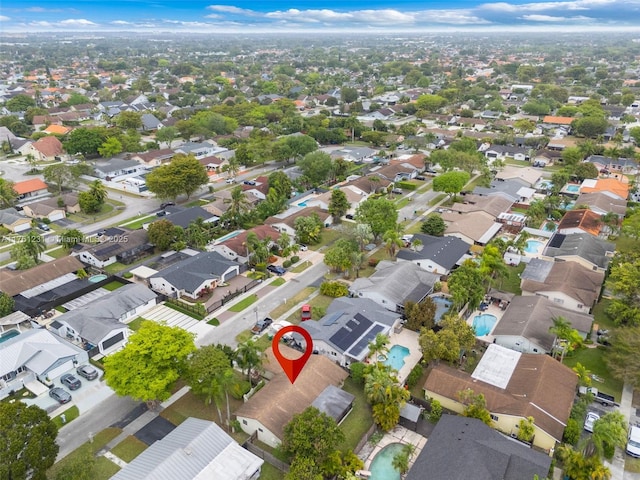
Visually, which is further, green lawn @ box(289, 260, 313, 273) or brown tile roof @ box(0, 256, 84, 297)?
green lawn @ box(289, 260, 313, 273)

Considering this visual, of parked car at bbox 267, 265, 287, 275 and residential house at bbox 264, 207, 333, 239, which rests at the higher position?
residential house at bbox 264, 207, 333, 239

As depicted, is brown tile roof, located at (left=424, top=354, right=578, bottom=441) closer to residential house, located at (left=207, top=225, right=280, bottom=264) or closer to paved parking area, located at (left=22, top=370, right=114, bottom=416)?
paved parking area, located at (left=22, top=370, right=114, bottom=416)

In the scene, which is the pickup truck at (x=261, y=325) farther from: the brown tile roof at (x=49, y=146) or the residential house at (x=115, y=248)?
the brown tile roof at (x=49, y=146)

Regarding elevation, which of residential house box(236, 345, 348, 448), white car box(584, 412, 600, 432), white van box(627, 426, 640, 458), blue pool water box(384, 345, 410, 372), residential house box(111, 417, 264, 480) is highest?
residential house box(111, 417, 264, 480)

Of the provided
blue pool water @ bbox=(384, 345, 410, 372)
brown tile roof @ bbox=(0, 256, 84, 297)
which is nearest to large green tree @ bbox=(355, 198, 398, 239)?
blue pool water @ bbox=(384, 345, 410, 372)

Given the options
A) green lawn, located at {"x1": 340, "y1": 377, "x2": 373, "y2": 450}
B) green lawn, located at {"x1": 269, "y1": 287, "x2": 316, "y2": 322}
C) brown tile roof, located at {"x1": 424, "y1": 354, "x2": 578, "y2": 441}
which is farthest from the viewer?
green lawn, located at {"x1": 269, "y1": 287, "x2": 316, "y2": 322}

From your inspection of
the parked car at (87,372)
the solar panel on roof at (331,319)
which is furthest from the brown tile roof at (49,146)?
the solar panel on roof at (331,319)

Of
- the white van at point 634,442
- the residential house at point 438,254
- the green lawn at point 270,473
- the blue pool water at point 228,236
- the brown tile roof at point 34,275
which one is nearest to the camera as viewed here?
the green lawn at point 270,473
